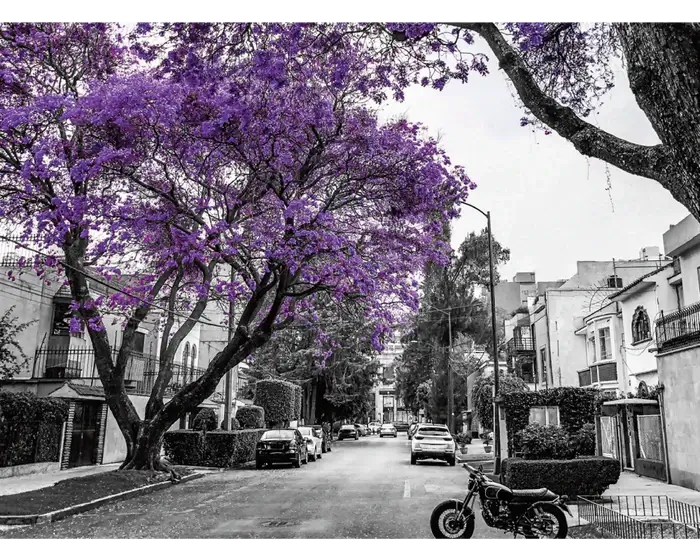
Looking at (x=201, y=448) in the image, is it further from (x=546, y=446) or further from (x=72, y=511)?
(x=546, y=446)

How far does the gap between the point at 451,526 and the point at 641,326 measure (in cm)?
1954

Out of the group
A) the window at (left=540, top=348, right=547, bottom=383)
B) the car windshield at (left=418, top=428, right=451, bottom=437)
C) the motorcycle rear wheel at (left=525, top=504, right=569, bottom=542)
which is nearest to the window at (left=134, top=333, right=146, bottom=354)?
the car windshield at (left=418, top=428, right=451, bottom=437)

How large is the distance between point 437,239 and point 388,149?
3.82 metres

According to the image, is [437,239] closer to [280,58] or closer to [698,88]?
[280,58]

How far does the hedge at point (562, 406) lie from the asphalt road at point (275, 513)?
2619 mm

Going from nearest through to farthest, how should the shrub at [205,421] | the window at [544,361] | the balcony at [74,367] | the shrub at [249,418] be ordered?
the balcony at [74,367] < the shrub at [205,421] < the shrub at [249,418] < the window at [544,361]

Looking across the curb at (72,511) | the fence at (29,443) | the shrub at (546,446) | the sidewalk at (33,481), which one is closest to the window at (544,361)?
A: the shrub at (546,446)

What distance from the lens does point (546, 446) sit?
1503 centimetres

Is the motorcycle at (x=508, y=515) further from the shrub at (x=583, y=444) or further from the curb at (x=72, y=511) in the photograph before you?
the curb at (x=72, y=511)

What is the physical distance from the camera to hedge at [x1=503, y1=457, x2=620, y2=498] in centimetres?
1429

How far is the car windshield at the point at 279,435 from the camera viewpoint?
26.0 meters

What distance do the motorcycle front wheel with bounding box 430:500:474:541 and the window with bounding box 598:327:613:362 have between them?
2290 centimetres

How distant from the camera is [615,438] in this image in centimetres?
2548
